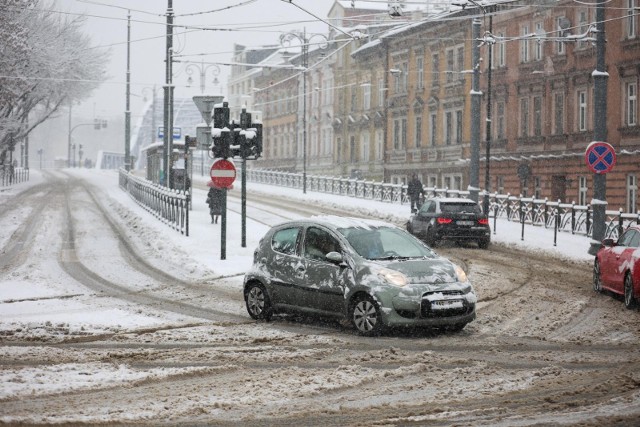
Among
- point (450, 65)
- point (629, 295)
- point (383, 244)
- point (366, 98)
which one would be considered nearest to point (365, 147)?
point (366, 98)

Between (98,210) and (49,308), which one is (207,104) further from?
(98,210)

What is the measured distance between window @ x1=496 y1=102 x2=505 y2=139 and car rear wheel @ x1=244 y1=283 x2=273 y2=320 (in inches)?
1370

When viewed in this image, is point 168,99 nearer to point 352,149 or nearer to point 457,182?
point 457,182

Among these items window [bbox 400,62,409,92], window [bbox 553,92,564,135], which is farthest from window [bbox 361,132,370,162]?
window [bbox 553,92,564,135]

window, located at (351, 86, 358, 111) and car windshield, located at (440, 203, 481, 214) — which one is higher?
window, located at (351, 86, 358, 111)

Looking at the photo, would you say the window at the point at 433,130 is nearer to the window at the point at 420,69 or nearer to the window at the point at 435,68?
the window at the point at 435,68

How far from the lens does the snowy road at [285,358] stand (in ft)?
26.1

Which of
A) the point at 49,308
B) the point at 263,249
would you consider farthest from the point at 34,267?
the point at 263,249

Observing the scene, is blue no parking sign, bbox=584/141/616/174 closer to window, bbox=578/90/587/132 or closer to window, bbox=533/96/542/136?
window, bbox=578/90/587/132

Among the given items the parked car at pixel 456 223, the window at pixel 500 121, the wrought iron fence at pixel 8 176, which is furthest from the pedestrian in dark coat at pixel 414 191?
the wrought iron fence at pixel 8 176

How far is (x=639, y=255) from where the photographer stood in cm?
1484

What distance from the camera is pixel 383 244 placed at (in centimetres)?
1339

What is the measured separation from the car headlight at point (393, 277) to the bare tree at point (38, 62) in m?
31.5

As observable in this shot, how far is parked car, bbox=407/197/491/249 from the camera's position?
27.2 m
